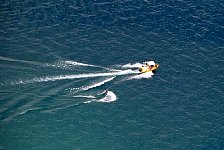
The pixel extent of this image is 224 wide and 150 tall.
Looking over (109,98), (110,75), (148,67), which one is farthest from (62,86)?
(148,67)

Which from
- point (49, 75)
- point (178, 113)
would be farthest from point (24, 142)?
point (178, 113)

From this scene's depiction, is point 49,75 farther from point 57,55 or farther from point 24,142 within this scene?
point 24,142

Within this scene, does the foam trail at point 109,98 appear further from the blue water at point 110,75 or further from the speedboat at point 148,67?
the speedboat at point 148,67

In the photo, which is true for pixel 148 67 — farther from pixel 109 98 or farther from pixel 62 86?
pixel 62 86

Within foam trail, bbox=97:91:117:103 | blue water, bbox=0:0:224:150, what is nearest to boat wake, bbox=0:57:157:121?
foam trail, bbox=97:91:117:103

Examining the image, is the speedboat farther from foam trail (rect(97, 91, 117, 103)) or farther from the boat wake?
foam trail (rect(97, 91, 117, 103))

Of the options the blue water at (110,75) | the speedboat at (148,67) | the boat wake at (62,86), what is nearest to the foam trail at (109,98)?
the boat wake at (62,86)

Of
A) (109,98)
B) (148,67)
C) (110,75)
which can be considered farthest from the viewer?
(148,67)

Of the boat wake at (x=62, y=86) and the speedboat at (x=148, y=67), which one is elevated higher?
the speedboat at (x=148, y=67)
